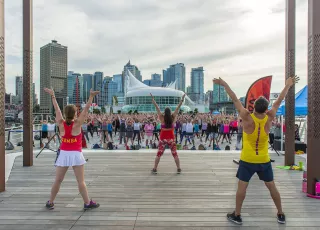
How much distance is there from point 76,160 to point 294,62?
6.24 m

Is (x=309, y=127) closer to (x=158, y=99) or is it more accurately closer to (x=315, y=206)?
(x=315, y=206)

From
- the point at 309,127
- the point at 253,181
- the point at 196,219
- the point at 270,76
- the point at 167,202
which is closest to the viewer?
the point at 196,219

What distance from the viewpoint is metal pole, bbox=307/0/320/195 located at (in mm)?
5016

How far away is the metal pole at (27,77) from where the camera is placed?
7.59 meters

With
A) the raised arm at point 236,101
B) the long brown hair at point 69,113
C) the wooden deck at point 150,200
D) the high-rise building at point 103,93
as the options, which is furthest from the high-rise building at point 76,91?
the high-rise building at point 103,93

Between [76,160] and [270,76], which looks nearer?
[76,160]

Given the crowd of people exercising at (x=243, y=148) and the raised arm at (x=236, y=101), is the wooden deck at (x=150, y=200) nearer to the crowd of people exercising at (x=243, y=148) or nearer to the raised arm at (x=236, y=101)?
the crowd of people exercising at (x=243, y=148)

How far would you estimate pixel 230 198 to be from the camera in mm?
4918

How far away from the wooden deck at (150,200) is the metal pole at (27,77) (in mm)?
516

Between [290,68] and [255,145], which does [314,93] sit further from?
A: [290,68]

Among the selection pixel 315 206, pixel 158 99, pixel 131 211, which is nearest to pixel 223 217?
pixel 131 211

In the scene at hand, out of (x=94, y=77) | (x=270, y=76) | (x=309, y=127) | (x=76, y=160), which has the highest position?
(x=94, y=77)

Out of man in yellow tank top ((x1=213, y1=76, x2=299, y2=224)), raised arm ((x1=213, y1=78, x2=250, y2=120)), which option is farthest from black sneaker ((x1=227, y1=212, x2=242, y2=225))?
raised arm ((x1=213, y1=78, x2=250, y2=120))

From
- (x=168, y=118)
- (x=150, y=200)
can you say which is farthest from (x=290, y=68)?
(x=150, y=200)
